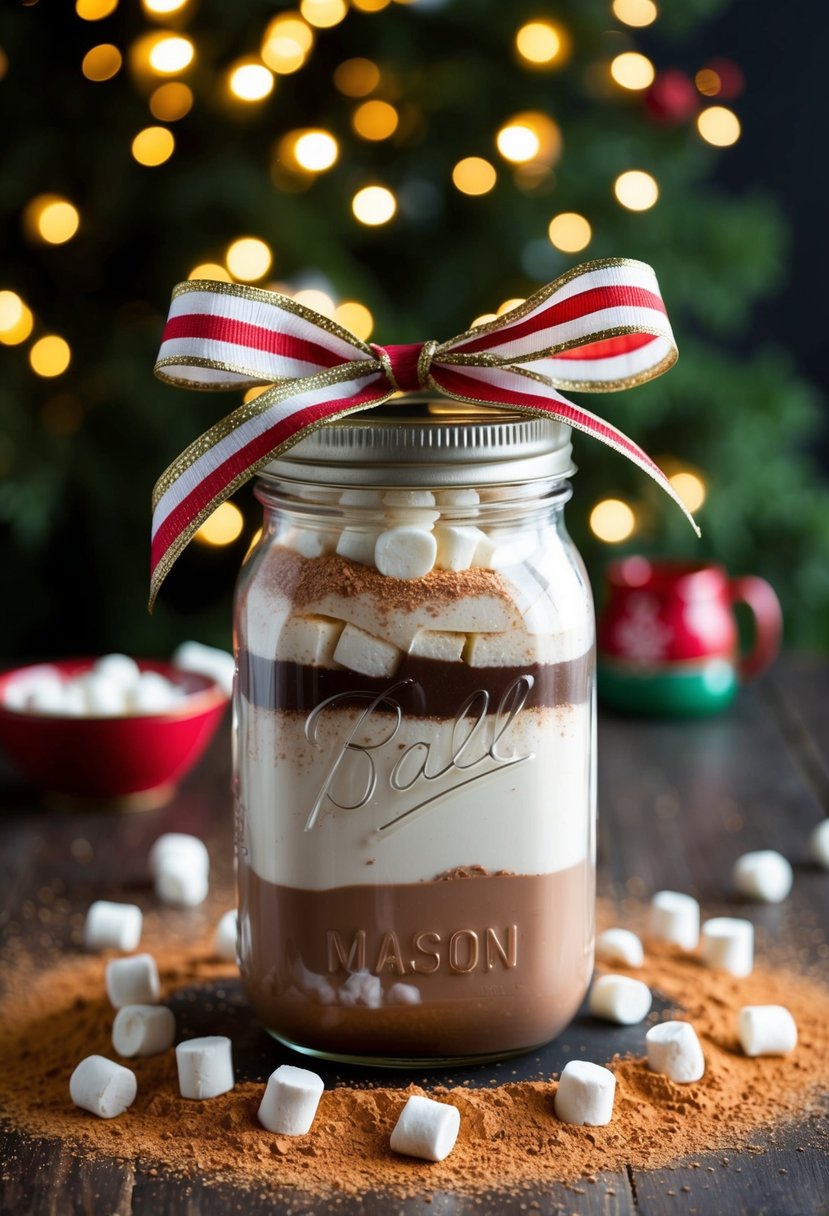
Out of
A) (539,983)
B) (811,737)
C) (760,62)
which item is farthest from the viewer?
(760,62)

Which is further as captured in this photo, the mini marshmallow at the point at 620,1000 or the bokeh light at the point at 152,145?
the bokeh light at the point at 152,145

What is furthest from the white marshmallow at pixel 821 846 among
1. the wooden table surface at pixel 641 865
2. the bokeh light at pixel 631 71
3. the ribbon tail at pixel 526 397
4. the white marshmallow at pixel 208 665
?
the bokeh light at pixel 631 71

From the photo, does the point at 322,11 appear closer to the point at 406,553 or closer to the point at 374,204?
the point at 374,204

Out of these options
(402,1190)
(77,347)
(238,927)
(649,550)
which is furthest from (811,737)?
(77,347)

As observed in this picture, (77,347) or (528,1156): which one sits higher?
(77,347)

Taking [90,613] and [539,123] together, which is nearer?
[539,123]

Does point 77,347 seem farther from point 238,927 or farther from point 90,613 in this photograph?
point 238,927

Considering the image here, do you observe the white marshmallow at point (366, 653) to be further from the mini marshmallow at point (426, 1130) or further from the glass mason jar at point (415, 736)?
the mini marshmallow at point (426, 1130)
